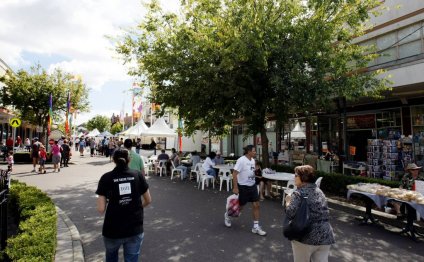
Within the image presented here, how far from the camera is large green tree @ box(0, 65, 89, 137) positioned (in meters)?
26.2

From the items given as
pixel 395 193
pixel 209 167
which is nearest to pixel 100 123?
pixel 209 167

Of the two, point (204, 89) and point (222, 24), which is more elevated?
point (222, 24)

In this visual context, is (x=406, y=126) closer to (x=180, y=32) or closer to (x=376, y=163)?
(x=376, y=163)

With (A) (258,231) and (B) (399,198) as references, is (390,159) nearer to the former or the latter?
(B) (399,198)

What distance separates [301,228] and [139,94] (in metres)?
13.5

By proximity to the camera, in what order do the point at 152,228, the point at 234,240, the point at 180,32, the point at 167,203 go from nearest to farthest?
the point at 234,240 → the point at 152,228 → the point at 167,203 → the point at 180,32

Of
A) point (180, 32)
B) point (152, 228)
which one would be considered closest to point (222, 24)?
point (180, 32)

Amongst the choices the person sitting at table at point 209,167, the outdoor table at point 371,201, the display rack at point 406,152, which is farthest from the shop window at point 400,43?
the person sitting at table at point 209,167

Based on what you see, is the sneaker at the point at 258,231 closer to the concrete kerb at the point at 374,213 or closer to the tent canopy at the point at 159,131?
the concrete kerb at the point at 374,213

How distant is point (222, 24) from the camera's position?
407 inches

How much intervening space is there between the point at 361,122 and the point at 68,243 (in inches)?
608

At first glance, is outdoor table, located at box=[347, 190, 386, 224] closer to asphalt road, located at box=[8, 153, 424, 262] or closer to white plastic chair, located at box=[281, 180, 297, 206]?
asphalt road, located at box=[8, 153, 424, 262]

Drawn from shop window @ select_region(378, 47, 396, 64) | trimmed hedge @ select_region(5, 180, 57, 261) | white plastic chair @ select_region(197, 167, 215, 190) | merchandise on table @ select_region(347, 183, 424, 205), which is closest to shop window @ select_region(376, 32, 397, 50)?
shop window @ select_region(378, 47, 396, 64)

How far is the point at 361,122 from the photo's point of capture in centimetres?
1627
